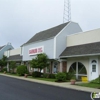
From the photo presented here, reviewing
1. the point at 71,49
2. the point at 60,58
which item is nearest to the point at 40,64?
the point at 60,58

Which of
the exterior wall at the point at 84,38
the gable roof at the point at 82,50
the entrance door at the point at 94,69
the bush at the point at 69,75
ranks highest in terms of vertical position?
the exterior wall at the point at 84,38

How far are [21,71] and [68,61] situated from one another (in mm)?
10212

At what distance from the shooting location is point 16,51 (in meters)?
45.7

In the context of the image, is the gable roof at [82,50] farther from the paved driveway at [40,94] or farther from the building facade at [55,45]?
the paved driveway at [40,94]

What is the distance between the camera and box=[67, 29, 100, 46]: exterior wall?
71.5ft

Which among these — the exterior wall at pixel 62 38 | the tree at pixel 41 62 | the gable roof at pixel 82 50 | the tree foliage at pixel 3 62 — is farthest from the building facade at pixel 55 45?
the tree foliage at pixel 3 62

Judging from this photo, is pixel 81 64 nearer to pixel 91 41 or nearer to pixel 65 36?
pixel 91 41

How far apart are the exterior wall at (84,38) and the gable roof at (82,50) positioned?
0.59m

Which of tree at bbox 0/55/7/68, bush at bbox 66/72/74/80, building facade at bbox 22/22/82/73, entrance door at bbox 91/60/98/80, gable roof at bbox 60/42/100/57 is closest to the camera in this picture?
gable roof at bbox 60/42/100/57

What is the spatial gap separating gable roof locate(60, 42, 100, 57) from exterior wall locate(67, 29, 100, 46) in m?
0.59

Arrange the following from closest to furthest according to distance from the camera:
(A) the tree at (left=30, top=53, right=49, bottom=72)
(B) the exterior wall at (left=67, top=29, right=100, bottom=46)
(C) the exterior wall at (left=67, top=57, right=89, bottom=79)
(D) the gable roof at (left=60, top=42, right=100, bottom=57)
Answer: (D) the gable roof at (left=60, top=42, right=100, bottom=57) < (B) the exterior wall at (left=67, top=29, right=100, bottom=46) < (C) the exterior wall at (left=67, top=57, right=89, bottom=79) < (A) the tree at (left=30, top=53, right=49, bottom=72)

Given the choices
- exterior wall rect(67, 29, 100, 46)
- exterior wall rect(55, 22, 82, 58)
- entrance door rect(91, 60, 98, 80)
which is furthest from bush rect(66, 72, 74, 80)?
exterior wall rect(67, 29, 100, 46)

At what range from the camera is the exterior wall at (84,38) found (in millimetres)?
21781

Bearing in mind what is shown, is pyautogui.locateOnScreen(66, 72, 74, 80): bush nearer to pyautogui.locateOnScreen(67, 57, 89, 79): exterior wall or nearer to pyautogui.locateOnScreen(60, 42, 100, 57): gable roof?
pyautogui.locateOnScreen(67, 57, 89, 79): exterior wall
